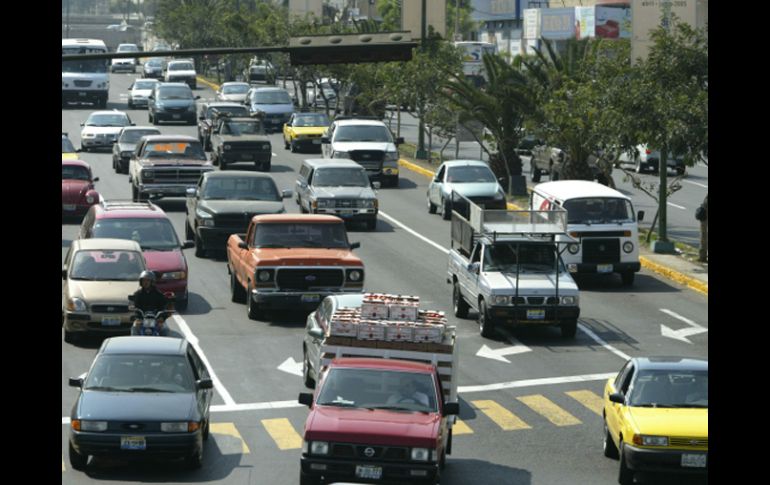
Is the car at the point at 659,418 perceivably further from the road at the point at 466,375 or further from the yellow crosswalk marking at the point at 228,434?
the yellow crosswalk marking at the point at 228,434

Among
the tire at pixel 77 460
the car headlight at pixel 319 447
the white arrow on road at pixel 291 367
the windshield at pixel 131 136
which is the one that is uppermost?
the windshield at pixel 131 136

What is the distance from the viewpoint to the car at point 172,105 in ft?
234

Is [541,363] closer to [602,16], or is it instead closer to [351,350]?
[351,350]

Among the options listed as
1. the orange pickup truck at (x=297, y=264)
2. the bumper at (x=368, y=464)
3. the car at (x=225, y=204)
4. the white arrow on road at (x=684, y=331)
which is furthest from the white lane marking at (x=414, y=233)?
the bumper at (x=368, y=464)

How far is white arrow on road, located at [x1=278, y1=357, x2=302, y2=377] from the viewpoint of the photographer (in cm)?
2627

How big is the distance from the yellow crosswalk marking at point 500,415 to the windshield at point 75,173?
22.2 meters

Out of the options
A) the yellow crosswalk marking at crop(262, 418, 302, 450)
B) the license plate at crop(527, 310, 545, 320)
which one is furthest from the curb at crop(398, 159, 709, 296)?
the yellow crosswalk marking at crop(262, 418, 302, 450)

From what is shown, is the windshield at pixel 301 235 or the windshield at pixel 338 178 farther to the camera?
the windshield at pixel 338 178

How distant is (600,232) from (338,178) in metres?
10.5

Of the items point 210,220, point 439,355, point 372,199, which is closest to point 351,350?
point 439,355

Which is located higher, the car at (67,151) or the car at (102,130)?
the car at (102,130)

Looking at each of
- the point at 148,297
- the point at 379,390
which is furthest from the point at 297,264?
the point at 379,390

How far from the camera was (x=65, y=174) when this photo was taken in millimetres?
43594
